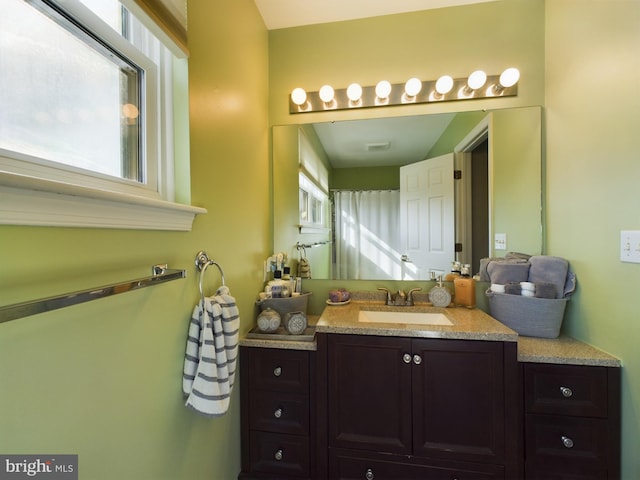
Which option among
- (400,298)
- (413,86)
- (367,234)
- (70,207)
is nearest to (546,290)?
(400,298)

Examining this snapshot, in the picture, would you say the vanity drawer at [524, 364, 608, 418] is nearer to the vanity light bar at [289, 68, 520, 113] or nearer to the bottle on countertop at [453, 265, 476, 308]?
the bottle on countertop at [453, 265, 476, 308]

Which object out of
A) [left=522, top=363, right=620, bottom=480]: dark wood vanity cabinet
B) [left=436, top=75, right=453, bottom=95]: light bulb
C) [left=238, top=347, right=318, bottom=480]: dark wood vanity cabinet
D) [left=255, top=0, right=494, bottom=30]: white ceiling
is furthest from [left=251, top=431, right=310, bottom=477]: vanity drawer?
[left=255, top=0, right=494, bottom=30]: white ceiling

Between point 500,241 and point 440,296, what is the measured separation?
48 centimetres

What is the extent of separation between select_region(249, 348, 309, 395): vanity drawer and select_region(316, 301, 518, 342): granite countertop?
0.19 m

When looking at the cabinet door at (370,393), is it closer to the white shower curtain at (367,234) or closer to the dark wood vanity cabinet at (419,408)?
the dark wood vanity cabinet at (419,408)

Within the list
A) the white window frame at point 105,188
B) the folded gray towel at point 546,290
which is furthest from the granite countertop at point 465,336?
the white window frame at point 105,188

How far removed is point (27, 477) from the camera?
0.50 meters

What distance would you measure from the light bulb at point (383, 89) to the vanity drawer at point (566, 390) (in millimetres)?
1548

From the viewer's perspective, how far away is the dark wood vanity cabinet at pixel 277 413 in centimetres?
125

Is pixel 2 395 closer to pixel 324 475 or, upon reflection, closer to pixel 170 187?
pixel 170 187

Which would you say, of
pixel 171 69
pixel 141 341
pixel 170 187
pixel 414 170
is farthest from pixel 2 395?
pixel 414 170

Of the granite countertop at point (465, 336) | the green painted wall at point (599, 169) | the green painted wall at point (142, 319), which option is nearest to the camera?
the green painted wall at point (142, 319)

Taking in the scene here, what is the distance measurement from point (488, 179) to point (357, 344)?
1.23m

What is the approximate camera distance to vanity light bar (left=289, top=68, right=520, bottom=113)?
1.50 m
